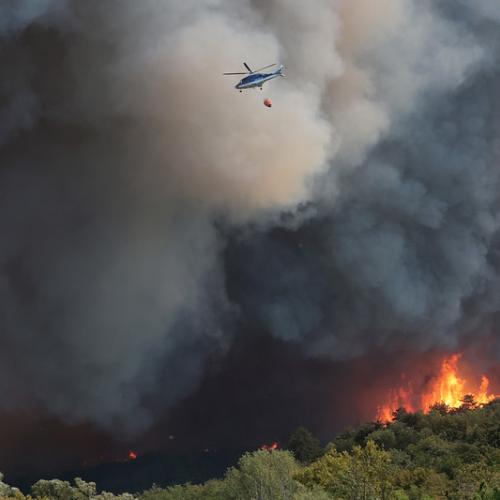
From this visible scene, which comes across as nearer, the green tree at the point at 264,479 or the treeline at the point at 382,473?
the treeline at the point at 382,473

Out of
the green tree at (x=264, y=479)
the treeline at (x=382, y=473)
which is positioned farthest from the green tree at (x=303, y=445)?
the green tree at (x=264, y=479)

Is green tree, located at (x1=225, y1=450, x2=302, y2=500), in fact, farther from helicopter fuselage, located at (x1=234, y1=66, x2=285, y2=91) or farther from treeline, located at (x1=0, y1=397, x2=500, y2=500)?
helicopter fuselage, located at (x1=234, y1=66, x2=285, y2=91)

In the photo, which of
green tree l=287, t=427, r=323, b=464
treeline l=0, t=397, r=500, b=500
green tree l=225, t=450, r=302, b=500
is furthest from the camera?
green tree l=287, t=427, r=323, b=464

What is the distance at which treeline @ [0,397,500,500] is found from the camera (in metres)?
55.5

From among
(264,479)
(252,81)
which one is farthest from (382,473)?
(252,81)

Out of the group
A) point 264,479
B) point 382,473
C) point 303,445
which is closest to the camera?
point 382,473

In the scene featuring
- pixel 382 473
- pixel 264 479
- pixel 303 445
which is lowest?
pixel 382 473

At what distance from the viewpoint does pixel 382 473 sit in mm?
54844

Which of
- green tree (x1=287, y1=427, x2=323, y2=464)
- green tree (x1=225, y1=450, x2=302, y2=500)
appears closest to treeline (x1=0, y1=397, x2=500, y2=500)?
green tree (x1=225, y1=450, x2=302, y2=500)

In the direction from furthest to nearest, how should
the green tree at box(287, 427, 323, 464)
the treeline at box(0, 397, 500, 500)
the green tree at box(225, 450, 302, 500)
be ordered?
the green tree at box(287, 427, 323, 464)
the green tree at box(225, 450, 302, 500)
the treeline at box(0, 397, 500, 500)

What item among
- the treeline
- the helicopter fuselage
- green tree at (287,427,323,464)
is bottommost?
the treeline

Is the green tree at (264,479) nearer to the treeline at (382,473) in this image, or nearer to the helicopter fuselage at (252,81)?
the treeline at (382,473)

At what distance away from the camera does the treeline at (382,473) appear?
55.5m

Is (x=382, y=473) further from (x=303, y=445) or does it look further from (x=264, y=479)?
(x=303, y=445)
